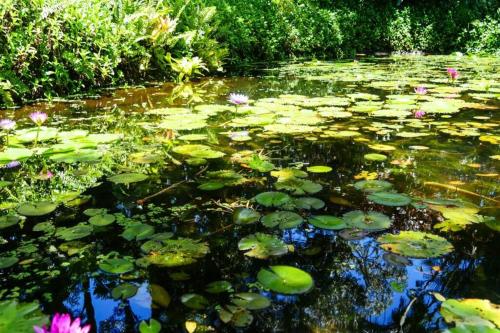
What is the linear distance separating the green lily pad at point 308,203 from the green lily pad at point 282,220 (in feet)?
0.30

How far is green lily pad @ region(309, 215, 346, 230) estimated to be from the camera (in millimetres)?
1325

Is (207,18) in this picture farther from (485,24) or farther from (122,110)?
(485,24)

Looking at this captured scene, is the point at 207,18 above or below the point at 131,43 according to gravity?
above

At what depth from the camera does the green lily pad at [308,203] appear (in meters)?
1.47

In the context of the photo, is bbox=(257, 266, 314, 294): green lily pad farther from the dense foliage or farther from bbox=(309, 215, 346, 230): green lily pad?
the dense foliage

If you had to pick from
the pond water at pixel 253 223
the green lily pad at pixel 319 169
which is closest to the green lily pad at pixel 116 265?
the pond water at pixel 253 223

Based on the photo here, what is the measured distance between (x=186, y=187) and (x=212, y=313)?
82cm

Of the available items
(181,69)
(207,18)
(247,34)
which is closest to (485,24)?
(247,34)

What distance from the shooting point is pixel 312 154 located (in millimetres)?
2162

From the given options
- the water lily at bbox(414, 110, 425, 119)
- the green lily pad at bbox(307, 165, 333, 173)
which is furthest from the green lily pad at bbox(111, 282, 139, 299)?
the water lily at bbox(414, 110, 425, 119)

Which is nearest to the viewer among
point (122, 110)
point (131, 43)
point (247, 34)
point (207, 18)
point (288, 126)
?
point (288, 126)

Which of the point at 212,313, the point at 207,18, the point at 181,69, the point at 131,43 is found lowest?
the point at 212,313

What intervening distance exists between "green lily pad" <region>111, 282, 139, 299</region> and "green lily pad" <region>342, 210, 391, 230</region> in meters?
0.71

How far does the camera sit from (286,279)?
104 cm
